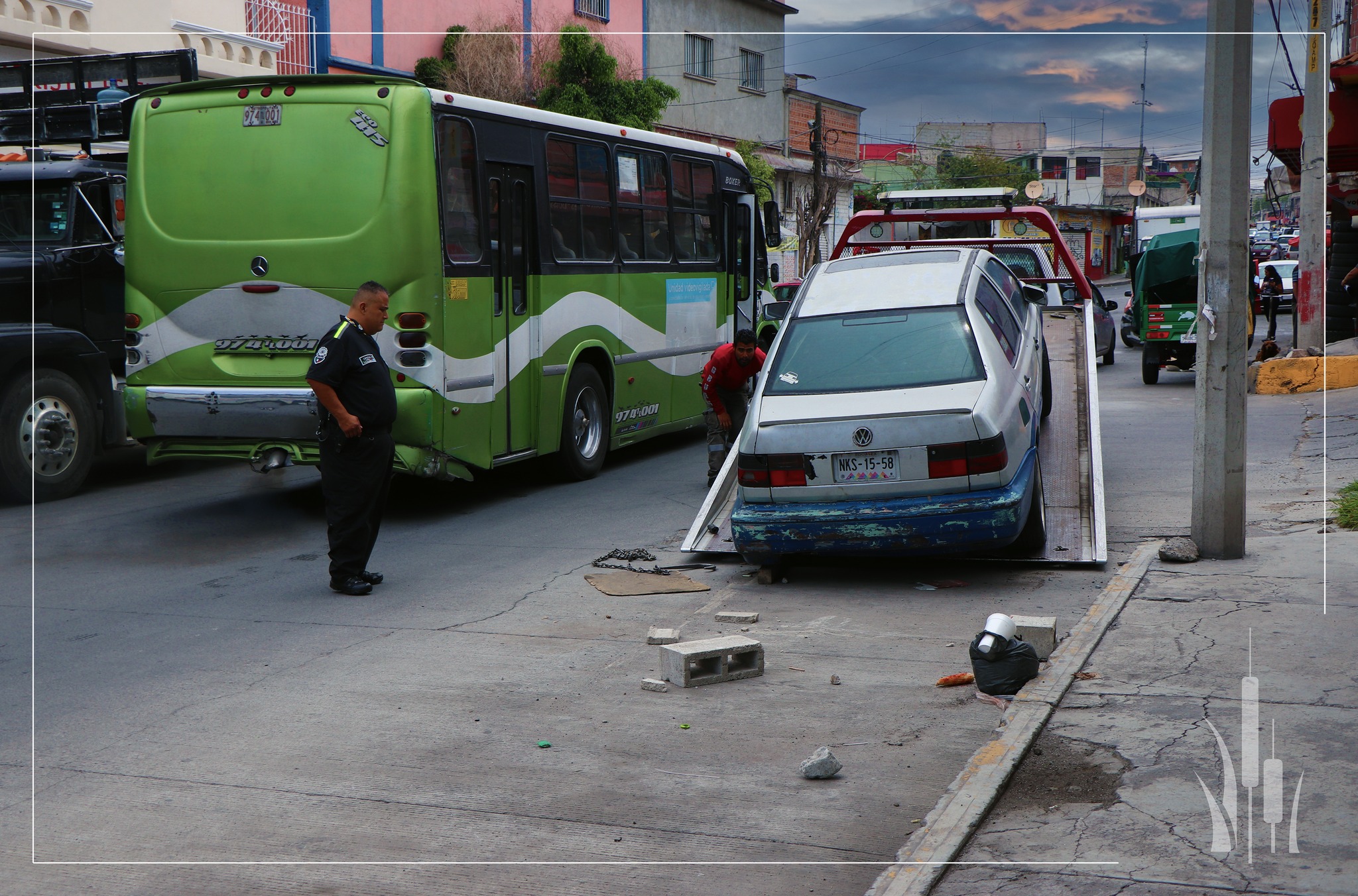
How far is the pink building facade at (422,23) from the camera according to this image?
23.6 metres

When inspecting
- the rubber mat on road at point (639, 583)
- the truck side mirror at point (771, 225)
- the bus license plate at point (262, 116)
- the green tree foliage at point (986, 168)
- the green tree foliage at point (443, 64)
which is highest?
the green tree foliage at point (443, 64)

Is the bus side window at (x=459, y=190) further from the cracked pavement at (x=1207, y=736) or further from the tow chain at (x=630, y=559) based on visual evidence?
the cracked pavement at (x=1207, y=736)

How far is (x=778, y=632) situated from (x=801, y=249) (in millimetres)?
35388

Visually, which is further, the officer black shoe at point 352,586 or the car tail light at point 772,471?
the officer black shoe at point 352,586

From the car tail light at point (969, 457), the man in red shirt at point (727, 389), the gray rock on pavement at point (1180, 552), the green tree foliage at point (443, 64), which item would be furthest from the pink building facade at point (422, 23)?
the gray rock on pavement at point (1180, 552)

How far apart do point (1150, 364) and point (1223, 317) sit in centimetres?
1260

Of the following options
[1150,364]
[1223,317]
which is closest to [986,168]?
[1150,364]

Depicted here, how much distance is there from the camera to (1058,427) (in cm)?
1039

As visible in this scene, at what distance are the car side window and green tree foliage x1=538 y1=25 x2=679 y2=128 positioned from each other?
19.5 m

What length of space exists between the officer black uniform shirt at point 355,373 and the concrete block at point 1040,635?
3960 mm

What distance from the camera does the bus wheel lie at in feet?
38.4

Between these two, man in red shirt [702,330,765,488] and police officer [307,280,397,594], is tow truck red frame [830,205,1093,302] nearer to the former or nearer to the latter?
man in red shirt [702,330,765,488]

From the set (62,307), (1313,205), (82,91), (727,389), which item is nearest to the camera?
(727,389)

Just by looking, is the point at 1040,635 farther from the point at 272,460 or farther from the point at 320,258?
the point at 272,460
